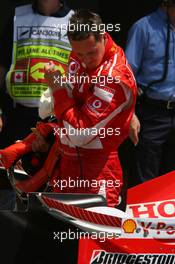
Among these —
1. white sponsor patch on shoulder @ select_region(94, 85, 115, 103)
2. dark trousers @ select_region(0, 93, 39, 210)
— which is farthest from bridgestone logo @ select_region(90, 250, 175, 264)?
dark trousers @ select_region(0, 93, 39, 210)

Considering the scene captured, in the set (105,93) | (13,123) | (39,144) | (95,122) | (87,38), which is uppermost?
(87,38)

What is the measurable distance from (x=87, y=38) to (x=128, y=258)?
97 cm

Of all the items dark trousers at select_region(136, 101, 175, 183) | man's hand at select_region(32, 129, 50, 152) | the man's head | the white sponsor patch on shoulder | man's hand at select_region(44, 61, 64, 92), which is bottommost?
dark trousers at select_region(136, 101, 175, 183)

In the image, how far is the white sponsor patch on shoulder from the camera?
3.47 meters

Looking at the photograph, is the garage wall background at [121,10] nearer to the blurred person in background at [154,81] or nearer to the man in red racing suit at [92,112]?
the blurred person in background at [154,81]

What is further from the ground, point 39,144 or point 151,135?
point 39,144

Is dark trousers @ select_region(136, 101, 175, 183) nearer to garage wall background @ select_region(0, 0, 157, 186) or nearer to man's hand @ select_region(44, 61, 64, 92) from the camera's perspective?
garage wall background @ select_region(0, 0, 157, 186)

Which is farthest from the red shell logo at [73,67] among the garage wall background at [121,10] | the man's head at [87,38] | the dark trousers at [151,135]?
the garage wall background at [121,10]

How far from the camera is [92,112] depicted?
348cm

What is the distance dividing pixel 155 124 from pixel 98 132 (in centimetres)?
162

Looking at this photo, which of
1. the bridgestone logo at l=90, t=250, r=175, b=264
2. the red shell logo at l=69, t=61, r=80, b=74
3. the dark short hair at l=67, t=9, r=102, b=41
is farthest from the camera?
the red shell logo at l=69, t=61, r=80, b=74

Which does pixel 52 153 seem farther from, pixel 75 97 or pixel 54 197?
pixel 54 197

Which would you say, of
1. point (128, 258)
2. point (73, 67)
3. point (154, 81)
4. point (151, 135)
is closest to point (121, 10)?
point (154, 81)

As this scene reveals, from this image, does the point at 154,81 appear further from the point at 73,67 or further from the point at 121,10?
the point at 73,67
